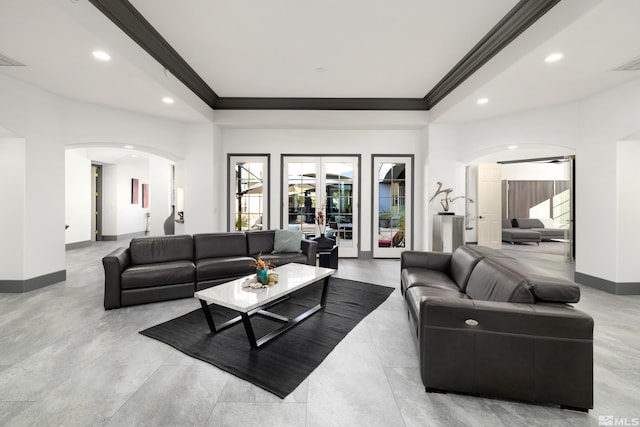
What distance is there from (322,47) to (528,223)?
367 inches

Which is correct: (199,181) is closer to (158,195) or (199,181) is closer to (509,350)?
(158,195)

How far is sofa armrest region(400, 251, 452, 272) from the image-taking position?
3607mm

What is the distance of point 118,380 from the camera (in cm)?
204

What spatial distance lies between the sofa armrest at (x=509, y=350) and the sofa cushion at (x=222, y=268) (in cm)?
265

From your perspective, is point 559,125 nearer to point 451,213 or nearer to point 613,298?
point 451,213

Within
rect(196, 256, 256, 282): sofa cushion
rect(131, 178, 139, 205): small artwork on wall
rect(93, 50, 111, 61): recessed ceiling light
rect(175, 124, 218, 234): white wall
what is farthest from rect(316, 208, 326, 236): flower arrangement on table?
rect(131, 178, 139, 205): small artwork on wall

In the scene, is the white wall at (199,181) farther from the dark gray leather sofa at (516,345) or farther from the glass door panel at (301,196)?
the dark gray leather sofa at (516,345)

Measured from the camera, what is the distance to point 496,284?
224cm

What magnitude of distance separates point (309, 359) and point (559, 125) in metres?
5.44

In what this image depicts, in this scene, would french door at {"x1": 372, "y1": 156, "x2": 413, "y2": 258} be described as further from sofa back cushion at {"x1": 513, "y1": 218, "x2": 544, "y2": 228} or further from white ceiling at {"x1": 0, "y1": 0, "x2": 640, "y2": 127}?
sofa back cushion at {"x1": 513, "y1": 218, "x2": 544, "y2": 228}

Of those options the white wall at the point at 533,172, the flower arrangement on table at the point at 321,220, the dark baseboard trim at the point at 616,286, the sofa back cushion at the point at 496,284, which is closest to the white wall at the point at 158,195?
the flower arrangement on table at the point at 321,220

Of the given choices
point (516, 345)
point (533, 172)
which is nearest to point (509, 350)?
point (516, 345)

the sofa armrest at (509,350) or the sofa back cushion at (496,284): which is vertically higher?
the sofa back cushion at (496,284)

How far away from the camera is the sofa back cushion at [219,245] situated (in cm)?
430
